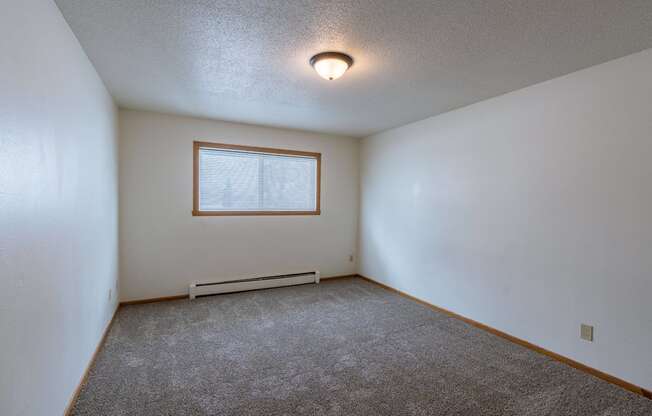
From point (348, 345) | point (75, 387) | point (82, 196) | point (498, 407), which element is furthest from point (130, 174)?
point (498, 407)

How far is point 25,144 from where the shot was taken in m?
1.38

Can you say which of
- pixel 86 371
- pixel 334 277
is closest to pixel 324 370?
pixel 86 371

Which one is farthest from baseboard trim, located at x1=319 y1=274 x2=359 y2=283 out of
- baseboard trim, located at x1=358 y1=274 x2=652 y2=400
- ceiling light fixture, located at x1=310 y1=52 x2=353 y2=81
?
ceiling light fixture, located at x1=310 y1=52 x2=353 y2=81

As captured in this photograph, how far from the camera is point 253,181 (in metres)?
4.64

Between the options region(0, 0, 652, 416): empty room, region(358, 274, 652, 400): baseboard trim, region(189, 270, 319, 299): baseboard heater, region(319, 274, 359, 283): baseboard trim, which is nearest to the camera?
region(0, 0, 652, 416): empty room

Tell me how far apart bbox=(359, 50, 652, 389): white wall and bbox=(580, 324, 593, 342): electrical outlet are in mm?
35

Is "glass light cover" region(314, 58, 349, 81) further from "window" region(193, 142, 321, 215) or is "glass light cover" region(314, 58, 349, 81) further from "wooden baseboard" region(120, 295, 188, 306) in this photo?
"wooden baseboard" region(120, 295, 188, 306)

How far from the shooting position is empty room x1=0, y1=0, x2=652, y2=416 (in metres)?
1.75

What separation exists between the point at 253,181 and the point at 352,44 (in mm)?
2841

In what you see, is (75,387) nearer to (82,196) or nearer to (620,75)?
(82,196)

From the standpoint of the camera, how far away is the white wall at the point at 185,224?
3910 millimetres

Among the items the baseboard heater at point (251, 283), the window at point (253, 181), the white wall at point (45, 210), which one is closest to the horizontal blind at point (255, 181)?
the window at point (253, 181)

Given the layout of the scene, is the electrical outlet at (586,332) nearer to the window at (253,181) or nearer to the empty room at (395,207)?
the empty room at (395,207)

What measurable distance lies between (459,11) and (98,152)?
9.69ft
